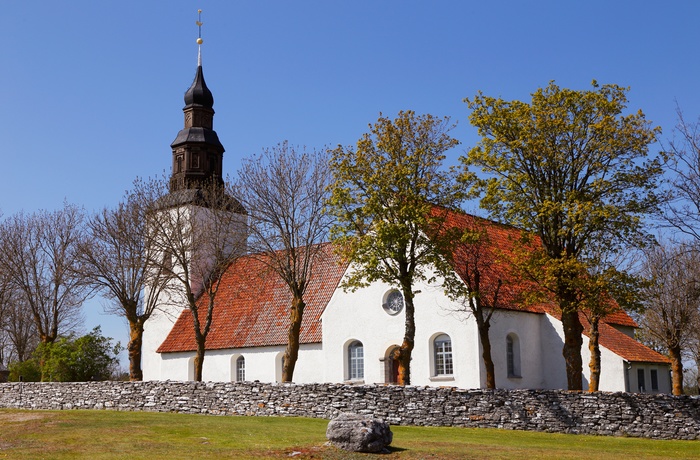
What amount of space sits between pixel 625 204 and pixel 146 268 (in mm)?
24320

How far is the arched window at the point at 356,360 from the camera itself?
130ft

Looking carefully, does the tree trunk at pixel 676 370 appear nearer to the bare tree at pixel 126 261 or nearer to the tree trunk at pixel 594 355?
the tree trunk at pixel 594 355

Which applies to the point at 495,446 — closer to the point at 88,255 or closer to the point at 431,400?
the point at 431,400

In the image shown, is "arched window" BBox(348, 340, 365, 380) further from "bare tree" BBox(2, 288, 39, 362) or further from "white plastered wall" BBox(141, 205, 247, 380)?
"bare tree" BBox(2, 288, 39, 362)

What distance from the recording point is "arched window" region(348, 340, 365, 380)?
3966cm

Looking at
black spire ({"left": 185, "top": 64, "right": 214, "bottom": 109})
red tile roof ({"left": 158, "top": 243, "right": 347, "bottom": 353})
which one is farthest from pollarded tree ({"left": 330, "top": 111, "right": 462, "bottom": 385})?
black spire ({"left": 185, "top": 64, "right": 214, "bottom": 109})

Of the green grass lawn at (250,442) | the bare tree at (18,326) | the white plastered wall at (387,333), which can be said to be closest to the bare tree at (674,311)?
the white plastered wall at (387,333)

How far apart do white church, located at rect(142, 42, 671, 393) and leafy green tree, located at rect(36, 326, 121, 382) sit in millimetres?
6495

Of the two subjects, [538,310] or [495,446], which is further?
[538,310]

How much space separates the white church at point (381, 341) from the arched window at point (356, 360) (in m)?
0.05

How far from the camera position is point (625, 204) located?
29.0 meters

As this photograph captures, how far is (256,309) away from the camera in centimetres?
4691

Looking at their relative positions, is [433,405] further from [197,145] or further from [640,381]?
[197,145]

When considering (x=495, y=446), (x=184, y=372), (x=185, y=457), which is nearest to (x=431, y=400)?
(x=495, y=446)
